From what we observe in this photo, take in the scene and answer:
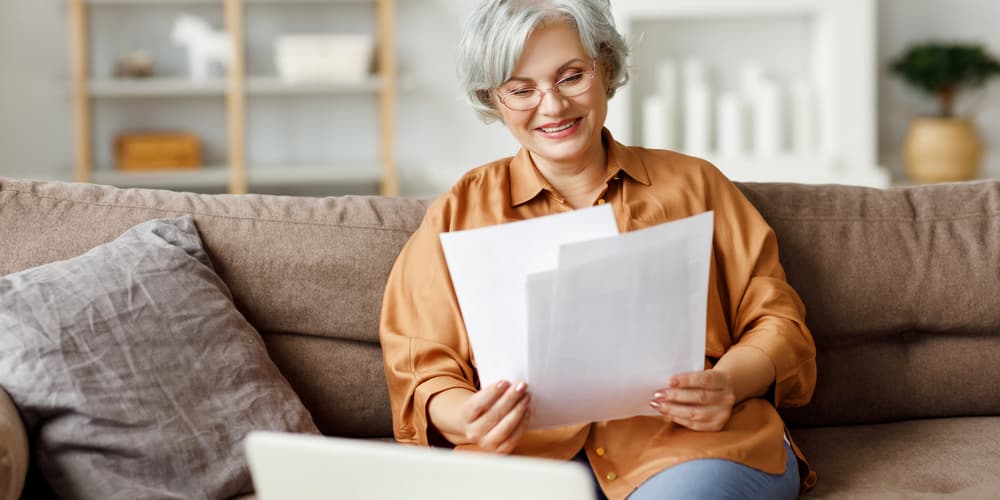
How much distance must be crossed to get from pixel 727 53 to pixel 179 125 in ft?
7.51

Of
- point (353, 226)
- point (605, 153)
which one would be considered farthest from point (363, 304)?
point (605, 153)

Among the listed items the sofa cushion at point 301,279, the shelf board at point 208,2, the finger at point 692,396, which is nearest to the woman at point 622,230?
the finger at point 692,396

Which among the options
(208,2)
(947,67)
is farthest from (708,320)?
(208,2)

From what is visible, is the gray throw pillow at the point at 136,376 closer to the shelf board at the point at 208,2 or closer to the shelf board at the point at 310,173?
the shelf board at the point at 310,173

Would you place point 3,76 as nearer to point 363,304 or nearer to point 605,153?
point 363,304

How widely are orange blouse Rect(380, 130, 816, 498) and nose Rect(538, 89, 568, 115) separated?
116mm

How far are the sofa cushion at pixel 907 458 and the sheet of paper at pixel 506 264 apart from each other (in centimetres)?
55

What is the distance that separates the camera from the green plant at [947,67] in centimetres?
436

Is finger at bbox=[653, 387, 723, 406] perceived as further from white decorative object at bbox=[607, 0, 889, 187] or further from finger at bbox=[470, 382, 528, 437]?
white decorative object at bbox=[607, 0, 889, 187]

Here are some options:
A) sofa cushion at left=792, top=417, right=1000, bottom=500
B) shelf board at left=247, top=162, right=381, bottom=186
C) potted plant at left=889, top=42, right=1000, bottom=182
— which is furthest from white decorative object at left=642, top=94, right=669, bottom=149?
sofa cushion at left=792, top=417, right=1000, bottom=500

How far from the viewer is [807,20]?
468cm

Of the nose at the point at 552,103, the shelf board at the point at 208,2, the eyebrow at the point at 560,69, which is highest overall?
the shelf board at the point at 208,2

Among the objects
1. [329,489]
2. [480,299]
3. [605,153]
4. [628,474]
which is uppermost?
[605,153]

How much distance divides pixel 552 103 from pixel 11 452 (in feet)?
2.75
